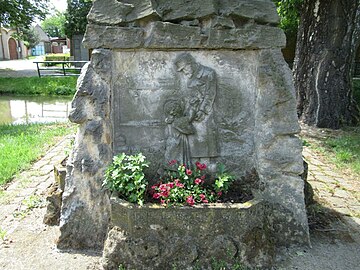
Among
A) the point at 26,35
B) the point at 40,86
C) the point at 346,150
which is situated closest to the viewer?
the point at 346,150

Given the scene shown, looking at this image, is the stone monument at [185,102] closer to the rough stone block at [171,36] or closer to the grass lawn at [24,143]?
the rough stone block at [171,36]

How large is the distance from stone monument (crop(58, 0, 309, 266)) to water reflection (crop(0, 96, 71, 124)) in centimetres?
736

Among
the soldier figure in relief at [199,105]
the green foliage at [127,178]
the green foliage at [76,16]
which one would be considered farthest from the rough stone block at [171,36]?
the green foliage at [76,16]

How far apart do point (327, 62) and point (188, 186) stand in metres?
6.45

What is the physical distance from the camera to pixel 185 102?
357 cm

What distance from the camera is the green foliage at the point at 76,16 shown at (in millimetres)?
24688

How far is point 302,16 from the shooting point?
891 centimetres

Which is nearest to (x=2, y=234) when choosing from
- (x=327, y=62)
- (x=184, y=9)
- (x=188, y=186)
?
(x=188, y=186)

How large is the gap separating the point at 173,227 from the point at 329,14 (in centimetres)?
704

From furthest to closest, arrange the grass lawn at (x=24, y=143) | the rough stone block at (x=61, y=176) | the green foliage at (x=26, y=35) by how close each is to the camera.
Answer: the green foliage at (x=26, y=35), the grass lawn at (x=24, y=143), the rough stone block at (x=61, y=176)

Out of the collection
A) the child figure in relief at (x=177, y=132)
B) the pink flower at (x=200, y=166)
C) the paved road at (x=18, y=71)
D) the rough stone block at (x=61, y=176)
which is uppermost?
the child figure in relief at (x=177, y=132)

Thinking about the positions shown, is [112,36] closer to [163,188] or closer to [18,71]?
[163,188]

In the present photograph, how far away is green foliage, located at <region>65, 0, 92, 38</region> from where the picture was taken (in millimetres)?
24688

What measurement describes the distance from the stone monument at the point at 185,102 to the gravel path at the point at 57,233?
0.20 metres
